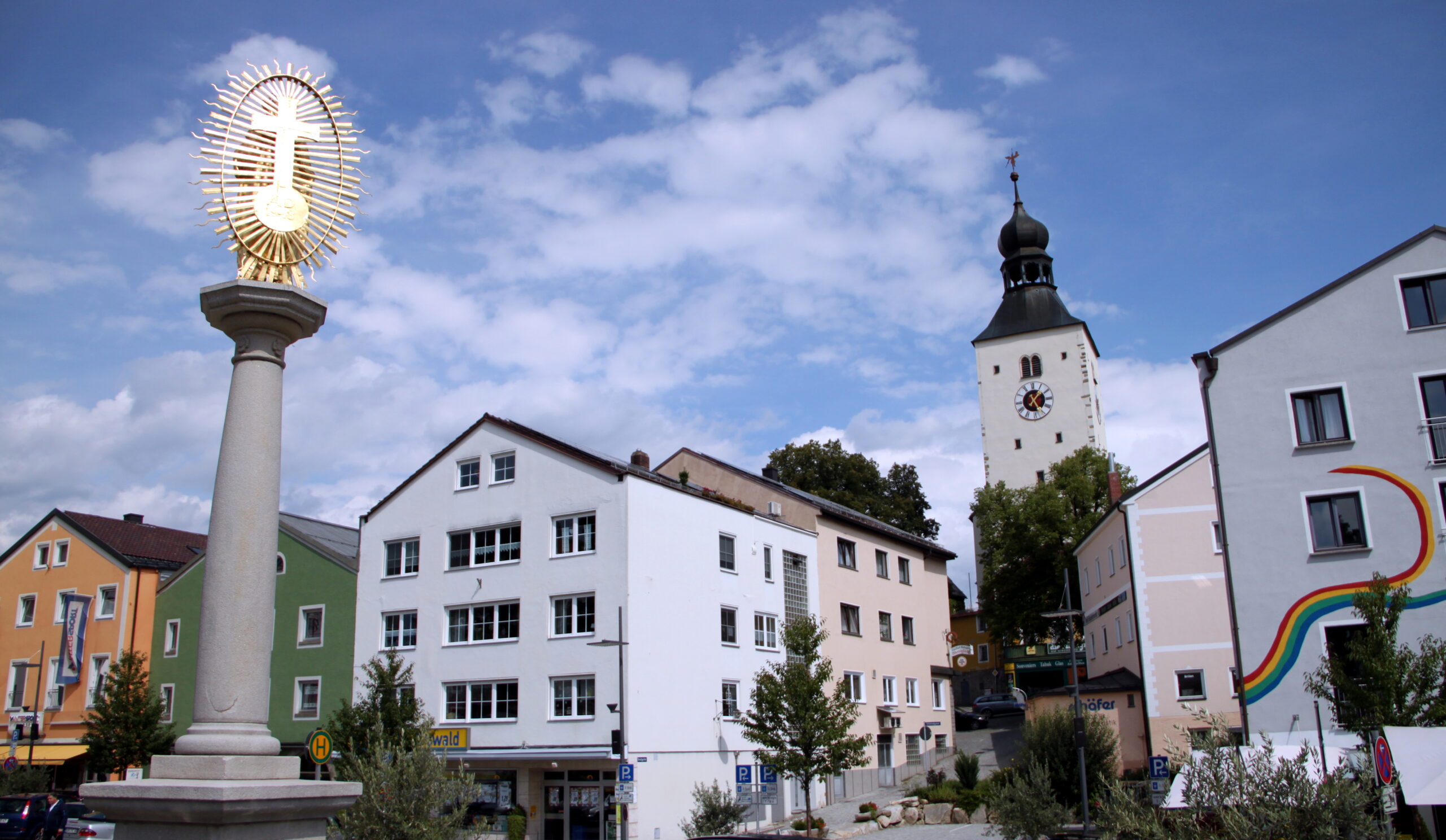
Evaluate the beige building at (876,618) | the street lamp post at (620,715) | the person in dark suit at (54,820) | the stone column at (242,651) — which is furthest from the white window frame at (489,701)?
the stone column at (242,651)

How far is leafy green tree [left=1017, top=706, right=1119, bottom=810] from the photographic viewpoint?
32.8 meters

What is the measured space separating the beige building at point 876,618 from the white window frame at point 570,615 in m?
10.5

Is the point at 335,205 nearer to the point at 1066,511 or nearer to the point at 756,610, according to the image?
the point at 756,610

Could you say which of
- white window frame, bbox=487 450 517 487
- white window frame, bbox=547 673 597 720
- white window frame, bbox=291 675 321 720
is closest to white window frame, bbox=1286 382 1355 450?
white window frame, bbox=547 673 597 720

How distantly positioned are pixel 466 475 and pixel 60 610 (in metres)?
23.6

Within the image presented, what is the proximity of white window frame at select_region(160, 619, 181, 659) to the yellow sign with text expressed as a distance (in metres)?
16.1

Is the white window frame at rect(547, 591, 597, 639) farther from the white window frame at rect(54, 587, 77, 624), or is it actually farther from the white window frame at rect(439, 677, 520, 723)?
the white window frame at rect(54, 587, 77, 624)

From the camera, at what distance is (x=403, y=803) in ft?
48.8

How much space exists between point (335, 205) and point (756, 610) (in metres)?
28.3

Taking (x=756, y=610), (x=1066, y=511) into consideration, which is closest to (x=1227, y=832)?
(x=756, y=610)

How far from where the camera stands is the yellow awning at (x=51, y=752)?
45031 millimetres

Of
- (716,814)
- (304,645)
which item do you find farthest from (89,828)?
(716,814)

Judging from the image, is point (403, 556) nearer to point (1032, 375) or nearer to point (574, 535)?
point (574, 535)

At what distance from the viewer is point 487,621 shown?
37.2 meters
